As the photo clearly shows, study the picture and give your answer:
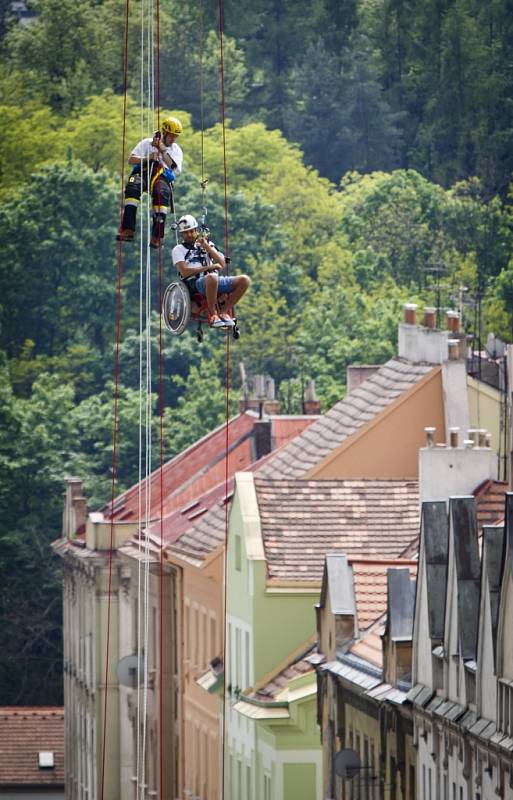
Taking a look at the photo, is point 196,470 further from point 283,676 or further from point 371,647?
point 371,647

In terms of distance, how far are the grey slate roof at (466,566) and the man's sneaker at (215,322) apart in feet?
37.6

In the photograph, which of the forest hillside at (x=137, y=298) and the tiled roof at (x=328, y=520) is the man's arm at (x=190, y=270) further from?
the forest hillside at (x=137, y=298)

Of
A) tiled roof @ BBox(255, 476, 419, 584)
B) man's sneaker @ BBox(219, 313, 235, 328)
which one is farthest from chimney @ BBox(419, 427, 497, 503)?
man's sneaker @ BBox(219, 313, 235, 328)

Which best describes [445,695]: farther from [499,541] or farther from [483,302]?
[483,302]

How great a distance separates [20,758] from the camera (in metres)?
121

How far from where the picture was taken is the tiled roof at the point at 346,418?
86.3 meters

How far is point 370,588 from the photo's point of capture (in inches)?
2707

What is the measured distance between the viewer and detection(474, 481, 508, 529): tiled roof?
68562mm

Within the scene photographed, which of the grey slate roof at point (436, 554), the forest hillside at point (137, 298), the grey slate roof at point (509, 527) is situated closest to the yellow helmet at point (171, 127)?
the grey slate roof at point (509, 527)

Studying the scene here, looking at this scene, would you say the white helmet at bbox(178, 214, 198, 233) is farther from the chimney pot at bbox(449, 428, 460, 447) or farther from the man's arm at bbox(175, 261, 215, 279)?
the chimney pot at bbox(449, 428, 460, 447)

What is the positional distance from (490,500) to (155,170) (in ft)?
83.9

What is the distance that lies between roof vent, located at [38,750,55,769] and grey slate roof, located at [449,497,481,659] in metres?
65.5

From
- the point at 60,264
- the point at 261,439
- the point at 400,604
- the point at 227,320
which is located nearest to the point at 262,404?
the point at 261,439

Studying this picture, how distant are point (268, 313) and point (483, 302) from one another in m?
13.5
